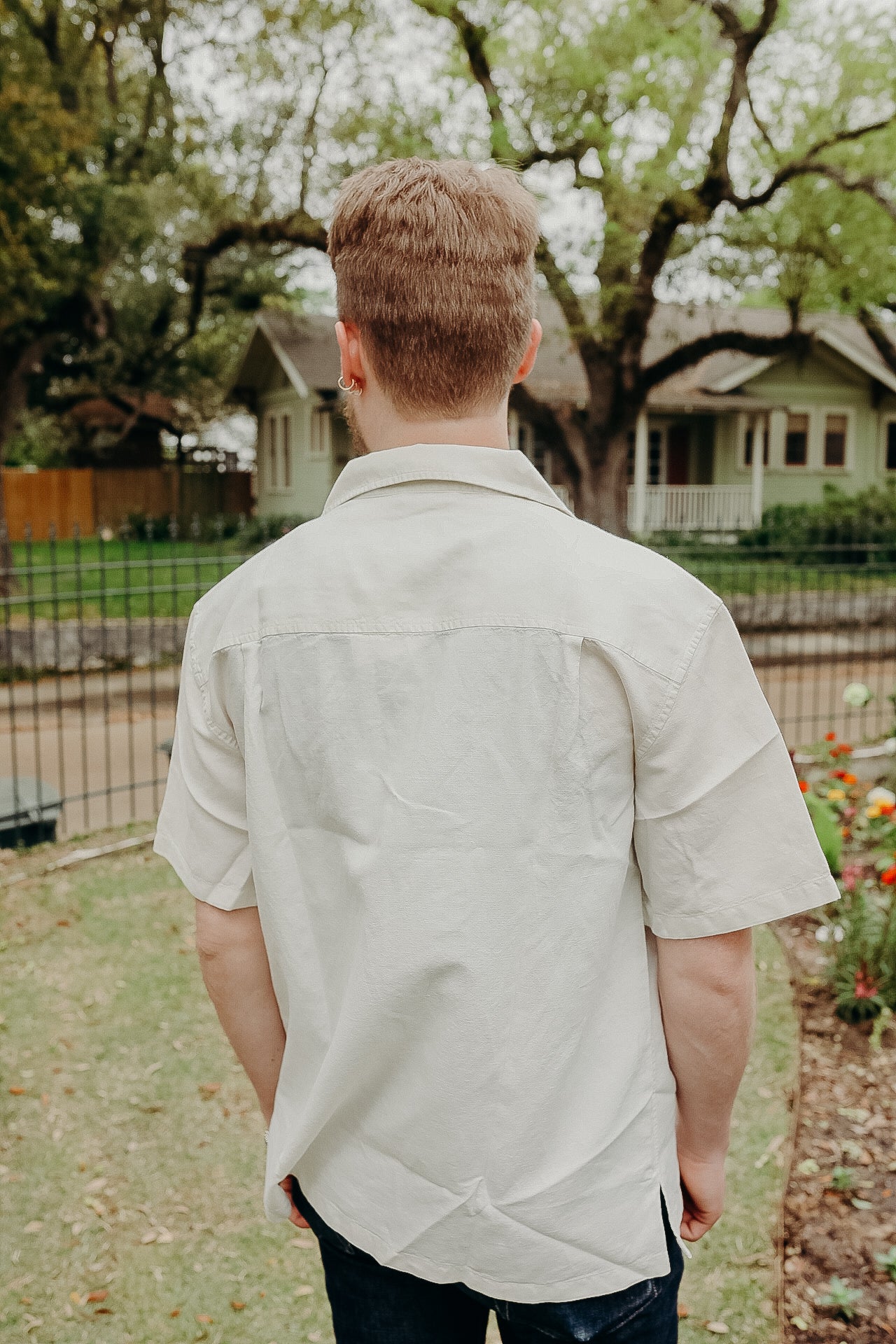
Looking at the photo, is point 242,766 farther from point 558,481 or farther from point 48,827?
point 558,481

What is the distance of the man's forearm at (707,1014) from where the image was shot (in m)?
1.22

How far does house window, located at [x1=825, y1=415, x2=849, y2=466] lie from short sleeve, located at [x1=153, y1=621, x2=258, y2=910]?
89.0 ft

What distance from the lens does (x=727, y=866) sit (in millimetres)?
1163

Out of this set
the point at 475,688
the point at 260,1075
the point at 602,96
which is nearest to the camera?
the point at 475,688

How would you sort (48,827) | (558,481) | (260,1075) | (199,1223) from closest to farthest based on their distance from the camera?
(260,1075) < (199,1223) < (48,827) < (558,481)

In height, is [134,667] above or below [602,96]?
below

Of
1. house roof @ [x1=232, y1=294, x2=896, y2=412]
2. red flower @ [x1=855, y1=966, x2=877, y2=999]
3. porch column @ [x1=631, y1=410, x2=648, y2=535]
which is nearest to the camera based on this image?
red flower @ [x1=855, y1=966, x2=877, y2=999]

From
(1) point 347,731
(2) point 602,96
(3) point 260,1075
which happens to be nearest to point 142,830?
(3) point 260,1075

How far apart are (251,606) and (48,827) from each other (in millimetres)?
5206

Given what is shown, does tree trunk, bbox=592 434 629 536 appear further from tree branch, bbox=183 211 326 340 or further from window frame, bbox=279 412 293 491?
window frame, bbox=279 412 293 491

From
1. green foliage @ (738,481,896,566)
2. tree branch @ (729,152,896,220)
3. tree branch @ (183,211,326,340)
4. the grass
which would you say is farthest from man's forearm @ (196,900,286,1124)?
green foliage @ (738,481,896,566)

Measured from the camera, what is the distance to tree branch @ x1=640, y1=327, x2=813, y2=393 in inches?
631

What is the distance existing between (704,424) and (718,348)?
9.83 m

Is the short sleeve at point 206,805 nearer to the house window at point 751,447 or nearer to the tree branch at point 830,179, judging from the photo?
the tree branch at point 830,179
